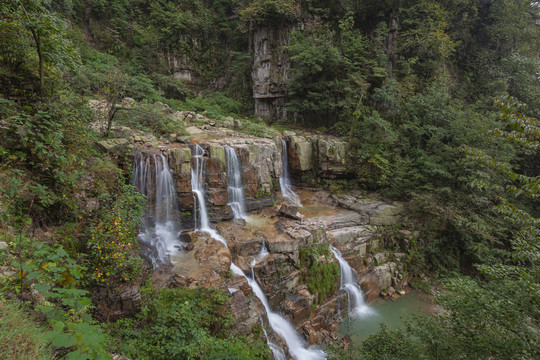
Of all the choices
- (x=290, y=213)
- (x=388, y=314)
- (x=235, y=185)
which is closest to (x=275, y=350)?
(x=290, y=213)

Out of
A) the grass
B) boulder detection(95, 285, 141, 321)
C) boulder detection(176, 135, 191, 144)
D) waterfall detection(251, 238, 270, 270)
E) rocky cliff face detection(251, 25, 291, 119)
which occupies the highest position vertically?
rocky cliff face detection(251, 25, 291, 119)

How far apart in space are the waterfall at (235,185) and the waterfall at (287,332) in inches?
122

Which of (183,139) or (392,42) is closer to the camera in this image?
(183,139)

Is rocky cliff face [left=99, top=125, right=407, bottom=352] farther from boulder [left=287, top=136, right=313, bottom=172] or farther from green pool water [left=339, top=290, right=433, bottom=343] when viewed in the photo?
green pool water [left=339, top=290, right=433, bottom=343]

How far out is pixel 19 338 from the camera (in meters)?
1.82

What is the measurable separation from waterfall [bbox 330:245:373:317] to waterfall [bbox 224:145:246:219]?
405 centimetres

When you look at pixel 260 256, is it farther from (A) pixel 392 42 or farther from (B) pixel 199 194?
(A) pixel 392 42

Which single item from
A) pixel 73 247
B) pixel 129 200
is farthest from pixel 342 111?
pixel 73 247

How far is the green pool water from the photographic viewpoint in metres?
7.62

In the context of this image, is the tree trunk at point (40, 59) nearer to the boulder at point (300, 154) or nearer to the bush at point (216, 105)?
the boulder at point (300, 154)

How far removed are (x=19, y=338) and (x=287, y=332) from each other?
6.54 metres

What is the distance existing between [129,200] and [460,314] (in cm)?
738

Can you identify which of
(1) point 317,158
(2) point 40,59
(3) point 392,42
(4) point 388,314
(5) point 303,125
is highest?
(3) point 392,42

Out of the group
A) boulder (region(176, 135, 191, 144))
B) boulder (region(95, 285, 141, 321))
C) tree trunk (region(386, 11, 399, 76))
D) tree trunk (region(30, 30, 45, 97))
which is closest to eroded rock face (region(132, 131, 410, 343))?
boulder (region(176, 135, 191, 144))
